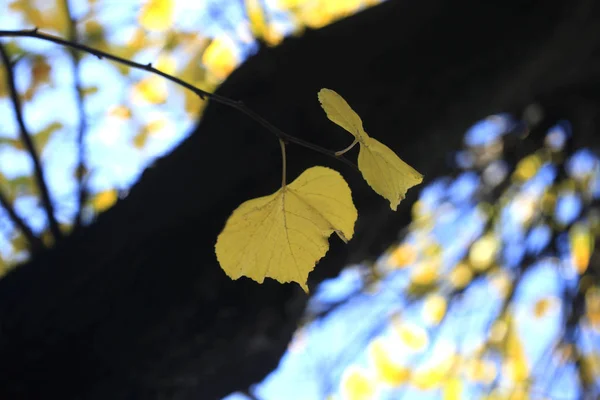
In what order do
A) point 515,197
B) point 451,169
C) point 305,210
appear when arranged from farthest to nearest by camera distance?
point 515,197
point 451,169
point 305,210

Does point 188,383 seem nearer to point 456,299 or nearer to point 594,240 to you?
point 456,299

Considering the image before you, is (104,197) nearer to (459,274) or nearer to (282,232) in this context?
(282,232)

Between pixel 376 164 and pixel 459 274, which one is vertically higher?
pixel 459 274

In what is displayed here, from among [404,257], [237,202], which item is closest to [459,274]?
[404,257]

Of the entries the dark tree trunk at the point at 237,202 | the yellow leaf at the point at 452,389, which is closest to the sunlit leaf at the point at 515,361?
the yellow leaf at the point at 452,389

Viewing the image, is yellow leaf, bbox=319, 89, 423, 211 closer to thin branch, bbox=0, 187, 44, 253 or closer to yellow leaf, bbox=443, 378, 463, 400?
thin branch, bbox=0, 187, 44, 253

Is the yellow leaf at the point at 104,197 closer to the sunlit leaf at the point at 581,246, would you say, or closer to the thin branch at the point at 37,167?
the thin branch at the point at 37,167

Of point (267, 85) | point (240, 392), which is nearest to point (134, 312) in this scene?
point (240, 392)
